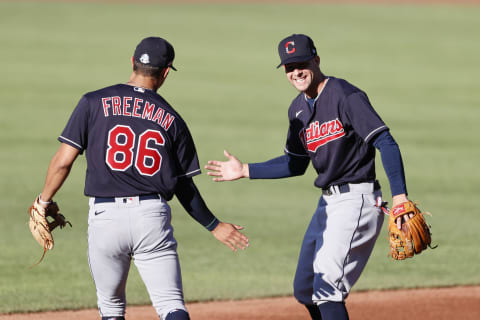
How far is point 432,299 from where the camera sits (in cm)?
789

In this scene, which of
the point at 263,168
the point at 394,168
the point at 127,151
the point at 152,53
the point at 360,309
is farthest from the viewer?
the point at 360,309

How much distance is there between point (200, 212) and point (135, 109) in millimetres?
766

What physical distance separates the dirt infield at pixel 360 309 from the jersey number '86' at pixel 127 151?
277 cm

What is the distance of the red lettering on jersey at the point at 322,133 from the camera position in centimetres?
532

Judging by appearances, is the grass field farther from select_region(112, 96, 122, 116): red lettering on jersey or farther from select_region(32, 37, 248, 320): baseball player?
select_region(112, 96, 122, 116): red lettering on jersey

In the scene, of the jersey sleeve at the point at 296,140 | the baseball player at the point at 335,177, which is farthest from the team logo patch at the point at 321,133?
the jersey sleeve at the point at 296,140

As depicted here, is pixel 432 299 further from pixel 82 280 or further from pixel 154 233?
pixel 154 233

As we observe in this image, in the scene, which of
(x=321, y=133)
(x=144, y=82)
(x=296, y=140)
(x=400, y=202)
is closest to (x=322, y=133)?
(x=321, y=133)

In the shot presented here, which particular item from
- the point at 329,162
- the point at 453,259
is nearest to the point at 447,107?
the point at 453,259

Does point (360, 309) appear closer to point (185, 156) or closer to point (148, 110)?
point (185, 156)

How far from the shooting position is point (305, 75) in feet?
17.9

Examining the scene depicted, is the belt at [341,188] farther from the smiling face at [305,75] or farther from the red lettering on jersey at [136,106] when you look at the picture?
the red lettering on jersey at [136,106]

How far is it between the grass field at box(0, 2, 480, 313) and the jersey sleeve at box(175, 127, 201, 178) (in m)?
3.11

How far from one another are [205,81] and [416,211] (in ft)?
64.7
